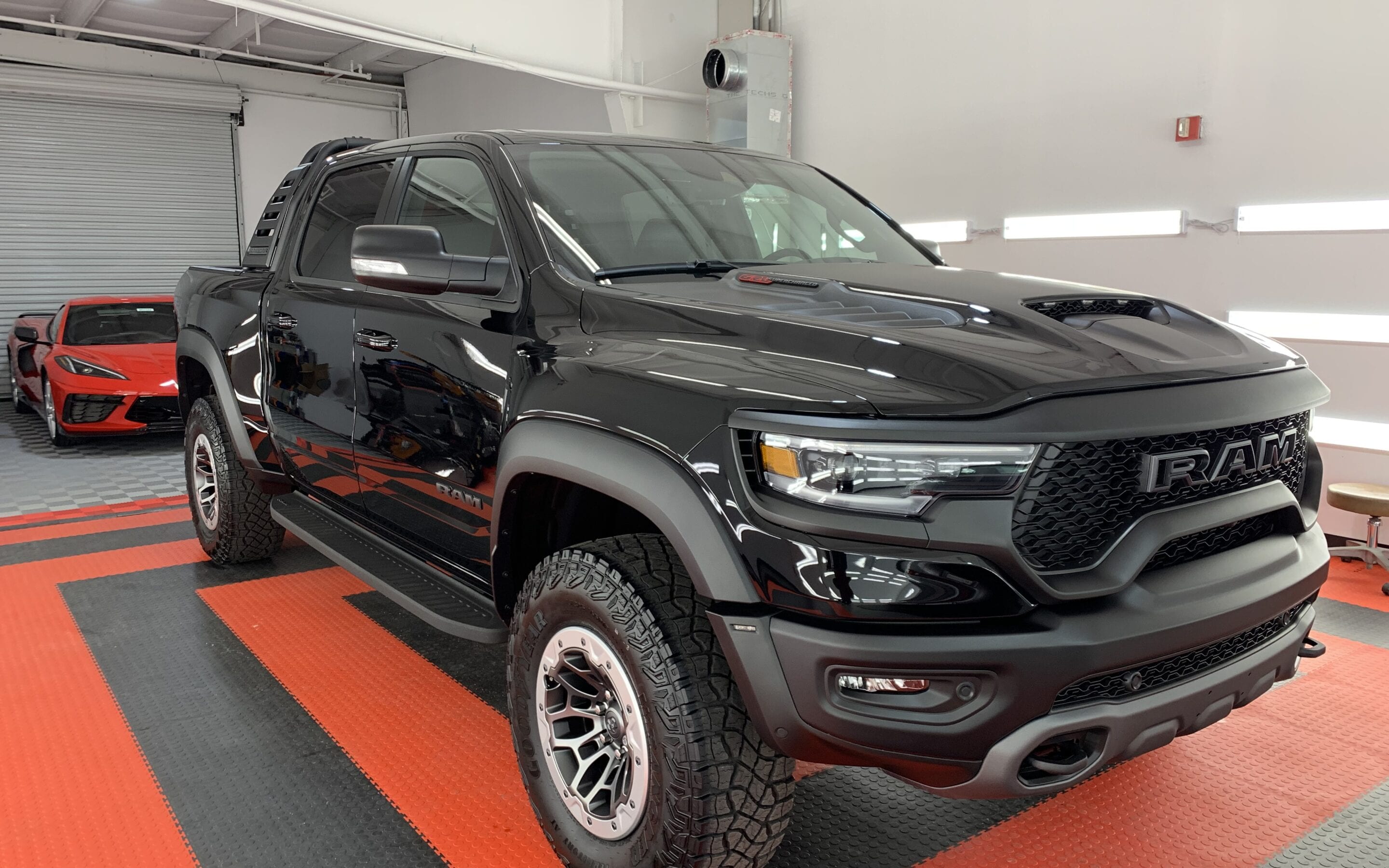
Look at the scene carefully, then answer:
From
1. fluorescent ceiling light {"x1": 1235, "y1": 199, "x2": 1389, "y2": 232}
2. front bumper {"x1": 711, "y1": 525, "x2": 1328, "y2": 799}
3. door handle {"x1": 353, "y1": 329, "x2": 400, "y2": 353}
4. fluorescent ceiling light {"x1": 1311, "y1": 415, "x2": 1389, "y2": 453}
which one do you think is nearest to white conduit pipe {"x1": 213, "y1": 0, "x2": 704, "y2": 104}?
door handle {"x1": 353, "y1": 329, "x2": 400, "y2": 353}

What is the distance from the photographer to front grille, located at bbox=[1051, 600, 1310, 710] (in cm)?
142

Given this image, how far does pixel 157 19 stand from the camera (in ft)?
33.8

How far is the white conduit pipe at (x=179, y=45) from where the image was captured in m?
10.0

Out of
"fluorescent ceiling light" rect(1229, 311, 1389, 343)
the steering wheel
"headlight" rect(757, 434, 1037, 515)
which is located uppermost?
the steering wheel

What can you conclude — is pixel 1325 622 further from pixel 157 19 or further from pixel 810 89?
pixel 157 19

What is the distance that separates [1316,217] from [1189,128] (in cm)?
79

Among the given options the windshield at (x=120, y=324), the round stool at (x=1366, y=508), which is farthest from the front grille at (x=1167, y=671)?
the windshield at (x=120, y=324)

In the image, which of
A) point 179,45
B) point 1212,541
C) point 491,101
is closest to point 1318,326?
point 1212,541

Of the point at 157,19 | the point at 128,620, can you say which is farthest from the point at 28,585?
the point at 157,19

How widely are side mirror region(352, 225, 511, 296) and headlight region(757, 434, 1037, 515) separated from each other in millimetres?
973

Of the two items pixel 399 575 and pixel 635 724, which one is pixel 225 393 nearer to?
pixel 399 575

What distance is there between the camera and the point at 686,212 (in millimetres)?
2365

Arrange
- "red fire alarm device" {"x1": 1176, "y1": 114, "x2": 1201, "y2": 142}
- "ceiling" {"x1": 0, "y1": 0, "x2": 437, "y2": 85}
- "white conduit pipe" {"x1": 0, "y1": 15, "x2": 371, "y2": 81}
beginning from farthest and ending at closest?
"white conduit pipe" {"x1": 0, "y1": 15, "x2": 371, "y2": 81} → "ceiling" {"x1": 0, "y1": 0, "x2": 437, "y2": 85} → "red fire alarm device" {"x1": 1176, "y1": 114, "x2": 1201, "y2": 142}

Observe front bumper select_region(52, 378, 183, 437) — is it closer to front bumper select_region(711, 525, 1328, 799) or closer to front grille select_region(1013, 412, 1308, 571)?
front bumper select_region(711, 525, 1328, 799)
